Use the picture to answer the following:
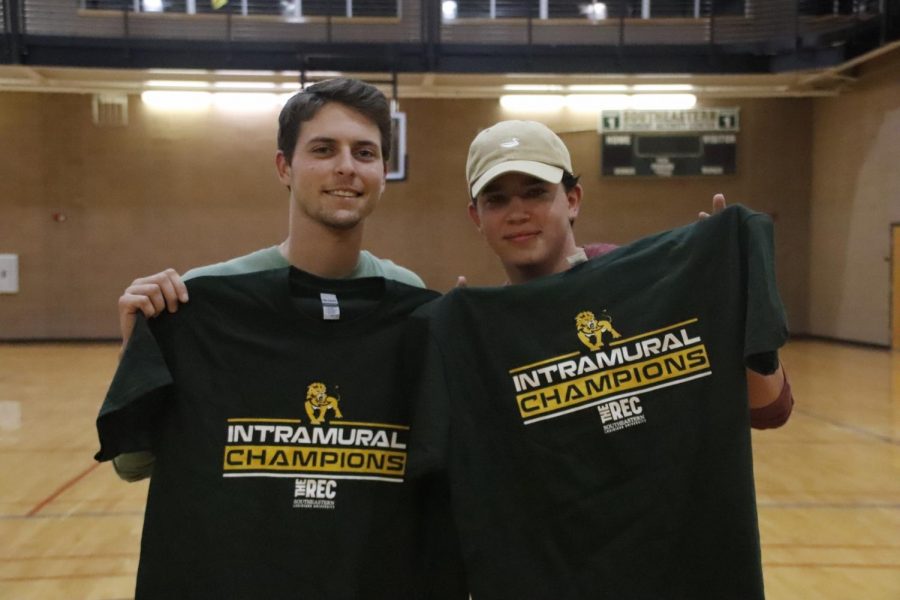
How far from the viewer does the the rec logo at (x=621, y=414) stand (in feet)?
5.88

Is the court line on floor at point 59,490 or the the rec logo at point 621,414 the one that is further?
the court line on floor at point 59,490

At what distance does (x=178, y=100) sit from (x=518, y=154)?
39.2ft

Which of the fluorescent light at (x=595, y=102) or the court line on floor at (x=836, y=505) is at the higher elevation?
the fluorescent light at (x=595, y=102)

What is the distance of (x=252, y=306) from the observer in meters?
1.84

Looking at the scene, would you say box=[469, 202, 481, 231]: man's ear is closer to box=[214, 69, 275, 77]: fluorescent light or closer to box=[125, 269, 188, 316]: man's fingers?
box=[125, 269, 188, 316]: man's fingers

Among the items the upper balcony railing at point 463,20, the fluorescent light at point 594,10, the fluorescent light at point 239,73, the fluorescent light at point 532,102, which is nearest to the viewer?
the fluorescent light at point 239,73

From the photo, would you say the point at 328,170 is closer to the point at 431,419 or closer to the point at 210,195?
the point at 431,419

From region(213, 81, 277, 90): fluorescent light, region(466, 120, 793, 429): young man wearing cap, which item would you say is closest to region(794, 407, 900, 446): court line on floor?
region(466, 120, 793, 429): young man wearing cap

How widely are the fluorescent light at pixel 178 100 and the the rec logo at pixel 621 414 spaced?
39.6 ft

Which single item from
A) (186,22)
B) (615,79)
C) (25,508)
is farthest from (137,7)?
(25,508)

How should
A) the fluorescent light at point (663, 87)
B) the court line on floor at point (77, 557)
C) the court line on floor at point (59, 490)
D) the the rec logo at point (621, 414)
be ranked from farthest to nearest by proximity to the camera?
1. the fluorescent light at point (663, 87)
2. the court line on floor at point (59, 490)
3. the court line on floor at point (77, 557)
4. the the rec logo at point (621, 414)

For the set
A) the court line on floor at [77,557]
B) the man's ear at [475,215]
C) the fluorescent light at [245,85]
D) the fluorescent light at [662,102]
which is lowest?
the court line on floor at [77,557]

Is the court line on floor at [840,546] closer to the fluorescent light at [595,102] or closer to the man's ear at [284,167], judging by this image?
the man's ear at [284,167]

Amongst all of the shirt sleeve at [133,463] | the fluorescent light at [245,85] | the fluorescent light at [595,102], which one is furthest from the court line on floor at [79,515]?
the fluorescent light at [595,102]
